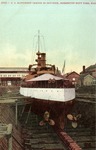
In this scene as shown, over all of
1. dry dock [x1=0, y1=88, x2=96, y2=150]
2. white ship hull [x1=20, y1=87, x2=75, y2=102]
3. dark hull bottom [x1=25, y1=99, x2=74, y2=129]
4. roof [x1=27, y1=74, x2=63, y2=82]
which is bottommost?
dry dock [x1=0, y1=88, x2=96, y2=150]

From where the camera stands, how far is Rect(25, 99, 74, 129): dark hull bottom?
519 centimetres

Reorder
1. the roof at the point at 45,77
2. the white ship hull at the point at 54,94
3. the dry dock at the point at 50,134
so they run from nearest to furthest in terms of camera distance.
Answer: the dry dock at the point at 50,134
the white ship hull at the point at 54,94
the roof at the point at 45,77

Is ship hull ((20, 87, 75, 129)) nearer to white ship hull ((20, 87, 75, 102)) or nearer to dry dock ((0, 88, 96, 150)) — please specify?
white ship hull ((20, 87, 75, 102))

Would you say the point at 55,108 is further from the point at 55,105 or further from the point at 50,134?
the point at 50,134

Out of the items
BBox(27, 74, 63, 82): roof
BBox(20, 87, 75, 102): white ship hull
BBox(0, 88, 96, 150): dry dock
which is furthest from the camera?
BBox(27, 74, 63, 82): roof

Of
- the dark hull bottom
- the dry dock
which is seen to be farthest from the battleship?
the dry dock

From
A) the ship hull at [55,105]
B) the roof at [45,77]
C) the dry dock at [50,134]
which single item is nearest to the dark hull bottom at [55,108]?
the ship hull at [55,105]

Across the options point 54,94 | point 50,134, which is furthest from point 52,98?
point 50,134

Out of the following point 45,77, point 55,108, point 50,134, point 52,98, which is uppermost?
point 45,77

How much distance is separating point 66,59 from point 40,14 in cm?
81

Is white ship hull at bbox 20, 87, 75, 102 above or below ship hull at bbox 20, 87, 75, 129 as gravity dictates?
above

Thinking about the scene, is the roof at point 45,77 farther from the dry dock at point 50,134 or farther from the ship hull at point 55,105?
the dry dock at point 50,134

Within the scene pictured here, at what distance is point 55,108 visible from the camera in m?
5.31

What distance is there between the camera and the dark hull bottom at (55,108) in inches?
204
